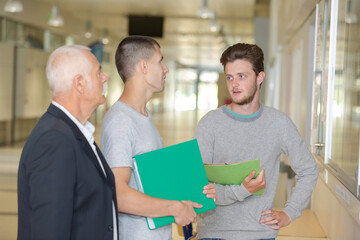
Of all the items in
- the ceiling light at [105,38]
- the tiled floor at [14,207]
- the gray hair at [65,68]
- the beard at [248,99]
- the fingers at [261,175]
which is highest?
the ceiling light at [105,38]

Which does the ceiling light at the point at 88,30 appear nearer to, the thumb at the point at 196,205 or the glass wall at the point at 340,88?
the glass wall at the point at 340,88

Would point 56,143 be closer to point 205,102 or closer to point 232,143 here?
point 232,143

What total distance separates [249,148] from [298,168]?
262mm

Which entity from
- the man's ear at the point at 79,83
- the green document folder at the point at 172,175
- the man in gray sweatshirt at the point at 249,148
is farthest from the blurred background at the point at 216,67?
the man's ear at the point at 79,83

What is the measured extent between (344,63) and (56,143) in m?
2.29

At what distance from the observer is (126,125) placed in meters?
1.97

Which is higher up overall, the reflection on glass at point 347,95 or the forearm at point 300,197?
the reflection on glass at point 347,95

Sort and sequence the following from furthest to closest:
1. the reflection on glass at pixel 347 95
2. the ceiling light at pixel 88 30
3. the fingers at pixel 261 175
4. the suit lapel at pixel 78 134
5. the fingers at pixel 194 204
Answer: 1. the ceiling light at pixel 88 30
2. the reflection on glass at pixel 347 95
3. the fingers at pixel 261 175
4. the fingers at pixel 194 204
5. the suit lapel at pixel 78 134

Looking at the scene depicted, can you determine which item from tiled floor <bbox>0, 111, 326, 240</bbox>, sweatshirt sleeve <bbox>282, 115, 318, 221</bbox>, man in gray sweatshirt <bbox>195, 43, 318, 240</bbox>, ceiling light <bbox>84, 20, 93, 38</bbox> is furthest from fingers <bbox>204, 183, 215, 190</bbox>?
ceiling light <bbox>84, 20, 93, 38</bbox>

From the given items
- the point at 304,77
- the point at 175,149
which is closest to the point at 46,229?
the point at 175,149

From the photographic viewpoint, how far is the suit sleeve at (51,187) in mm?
1554

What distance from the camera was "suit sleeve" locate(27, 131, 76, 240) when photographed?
1554 millimetres

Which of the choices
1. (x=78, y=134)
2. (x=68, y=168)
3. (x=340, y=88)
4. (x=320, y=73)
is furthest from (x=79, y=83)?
(x=320, y=73)

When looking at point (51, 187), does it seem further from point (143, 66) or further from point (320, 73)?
point (320, 73)
